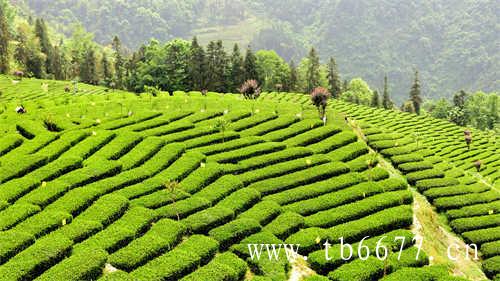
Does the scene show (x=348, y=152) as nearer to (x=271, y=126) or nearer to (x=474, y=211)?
(x=271, y=126)

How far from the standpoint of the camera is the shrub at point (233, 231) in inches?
724

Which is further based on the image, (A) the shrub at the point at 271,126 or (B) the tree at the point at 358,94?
(B) the tree at the point at 358,94

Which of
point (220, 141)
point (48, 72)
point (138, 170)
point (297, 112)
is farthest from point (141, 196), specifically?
point (48, 72)

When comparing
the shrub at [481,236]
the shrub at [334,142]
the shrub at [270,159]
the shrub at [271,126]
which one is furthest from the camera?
the shrub at [271,126]

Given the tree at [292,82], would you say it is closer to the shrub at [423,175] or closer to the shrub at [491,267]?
the shrub at [423,175]

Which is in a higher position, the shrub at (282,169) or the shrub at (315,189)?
the shrub at (282,169)

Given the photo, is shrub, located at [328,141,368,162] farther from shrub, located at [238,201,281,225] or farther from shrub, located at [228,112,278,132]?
shrub, located at [238,201,281,225]

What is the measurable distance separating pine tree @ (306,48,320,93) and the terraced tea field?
228 feet

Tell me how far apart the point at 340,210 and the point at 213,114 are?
47.7ft

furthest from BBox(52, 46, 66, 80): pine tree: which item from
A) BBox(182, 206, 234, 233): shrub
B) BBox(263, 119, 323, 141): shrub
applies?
BBox(182, 206, 234, 233): shrub

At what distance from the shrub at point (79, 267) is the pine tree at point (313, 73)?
9075 cm

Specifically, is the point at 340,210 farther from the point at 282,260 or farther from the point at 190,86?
the point at 190,86

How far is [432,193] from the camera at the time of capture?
2922 centimetres

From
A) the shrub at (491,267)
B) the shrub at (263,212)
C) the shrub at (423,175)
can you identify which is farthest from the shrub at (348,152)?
the shrub at (491,267)
